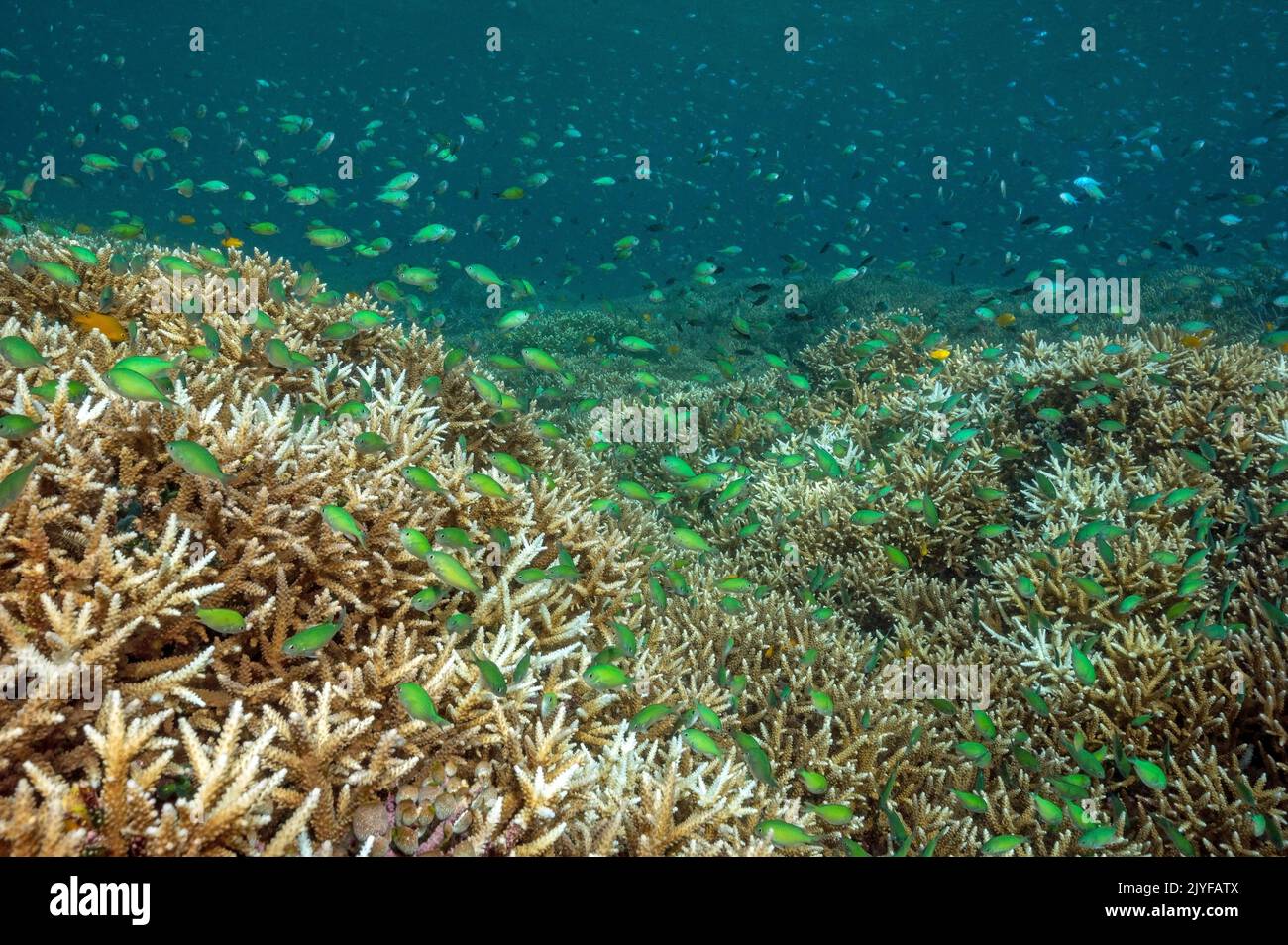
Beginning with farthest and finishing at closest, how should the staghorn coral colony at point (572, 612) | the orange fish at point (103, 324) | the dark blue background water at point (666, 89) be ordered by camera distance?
the dark blue background water at point (666, 89)
the orange fish at point (103, 324)
the staghorn coral colony at point (572, 612)

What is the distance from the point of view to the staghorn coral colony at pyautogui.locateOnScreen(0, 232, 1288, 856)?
6.91 feet

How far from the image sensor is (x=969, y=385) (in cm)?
739

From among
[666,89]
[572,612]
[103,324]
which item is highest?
[666,89]

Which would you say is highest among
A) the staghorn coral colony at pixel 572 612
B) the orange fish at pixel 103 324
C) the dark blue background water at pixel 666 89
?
the dark blue background water at pixel 666 89

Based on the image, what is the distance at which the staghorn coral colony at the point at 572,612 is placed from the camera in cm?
211

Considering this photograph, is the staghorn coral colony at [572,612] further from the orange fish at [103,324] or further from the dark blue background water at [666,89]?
the dark blue background water at [666,89]

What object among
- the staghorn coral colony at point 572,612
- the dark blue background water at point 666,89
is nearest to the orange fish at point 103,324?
the staghorn coral colony at point 572,612

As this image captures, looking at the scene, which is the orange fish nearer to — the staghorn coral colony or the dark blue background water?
the staghorn coral colony

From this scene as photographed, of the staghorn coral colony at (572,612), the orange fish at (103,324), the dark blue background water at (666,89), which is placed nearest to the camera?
the staghorn coral colony at (572,612)

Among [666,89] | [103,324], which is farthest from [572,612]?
[666,89]

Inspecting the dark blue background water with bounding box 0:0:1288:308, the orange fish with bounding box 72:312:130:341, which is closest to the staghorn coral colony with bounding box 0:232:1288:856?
the orange fish with bounding box 72:312:130:341

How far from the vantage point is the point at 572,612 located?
3701 mm

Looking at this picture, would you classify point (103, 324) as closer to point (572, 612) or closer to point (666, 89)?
point (572, 612)
